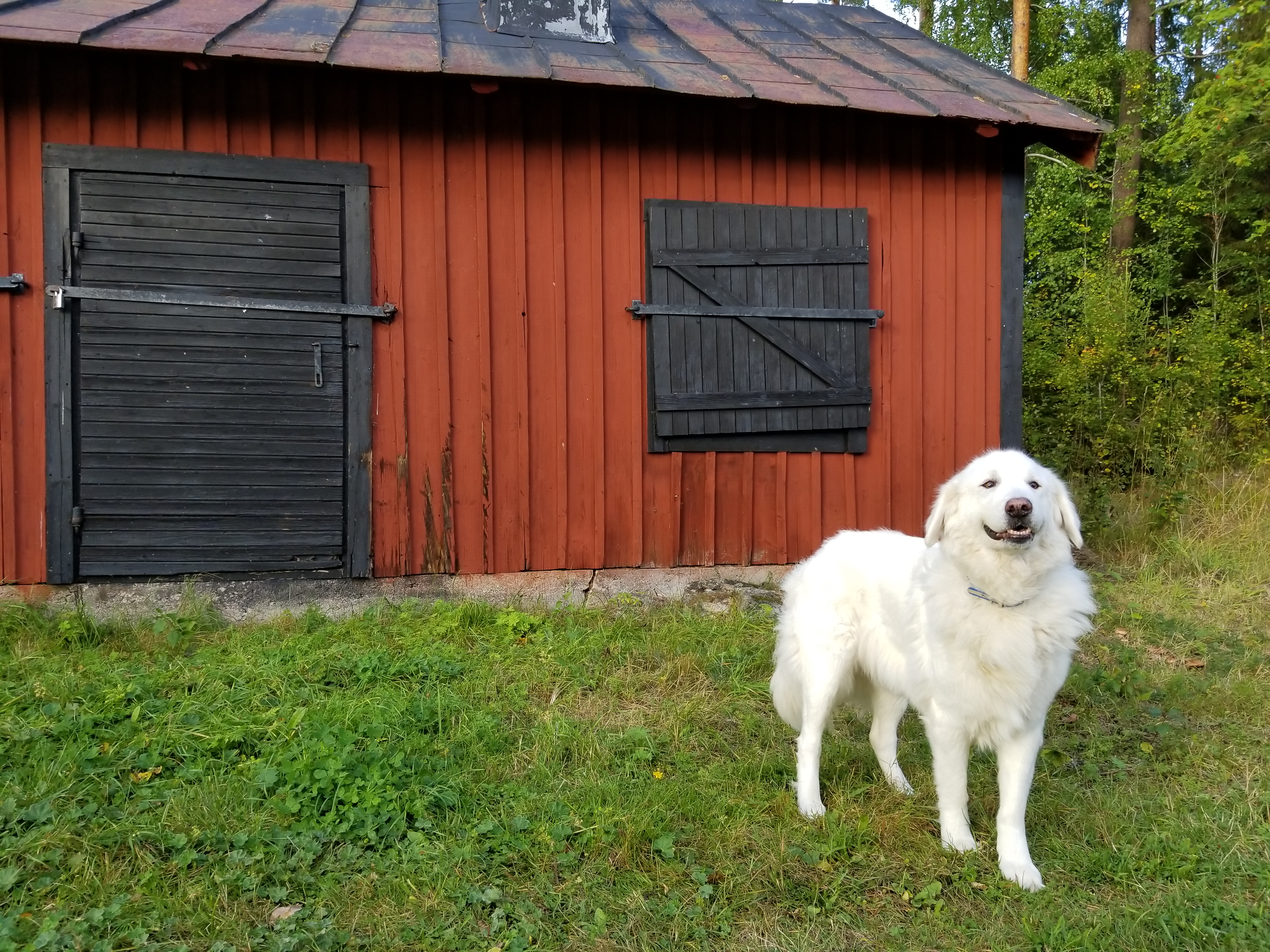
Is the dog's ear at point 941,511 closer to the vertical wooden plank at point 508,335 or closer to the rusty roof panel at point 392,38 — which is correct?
the vertical wooden plank at point 508,335

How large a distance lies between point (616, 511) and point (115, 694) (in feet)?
9.85

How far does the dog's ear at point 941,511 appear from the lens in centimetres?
283

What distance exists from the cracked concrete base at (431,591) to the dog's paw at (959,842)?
278 centimetres

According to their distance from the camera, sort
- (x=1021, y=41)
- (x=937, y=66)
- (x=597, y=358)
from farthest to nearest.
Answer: (x=1021, y=41) < (x=937, y=66) < (x=597, y=358)

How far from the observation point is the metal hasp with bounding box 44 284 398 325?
15.7 ft

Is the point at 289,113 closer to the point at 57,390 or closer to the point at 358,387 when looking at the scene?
the point at 358,387

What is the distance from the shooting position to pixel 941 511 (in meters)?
2.85

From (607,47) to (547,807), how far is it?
4966 mm

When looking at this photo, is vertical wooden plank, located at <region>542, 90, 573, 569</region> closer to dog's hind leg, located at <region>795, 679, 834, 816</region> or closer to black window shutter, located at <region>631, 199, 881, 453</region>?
black window shutter, located at <region>631, 199, 881, 453</region>

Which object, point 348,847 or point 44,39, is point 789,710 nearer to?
point 348,847

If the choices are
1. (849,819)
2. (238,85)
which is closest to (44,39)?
(238,85)

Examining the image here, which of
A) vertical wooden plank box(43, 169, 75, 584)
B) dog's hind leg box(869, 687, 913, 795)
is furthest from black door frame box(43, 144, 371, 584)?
dog's hind leg box(869, 687, 913, 795)

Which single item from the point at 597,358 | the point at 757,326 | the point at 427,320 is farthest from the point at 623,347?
the point at 427,320

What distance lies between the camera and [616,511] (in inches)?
221
